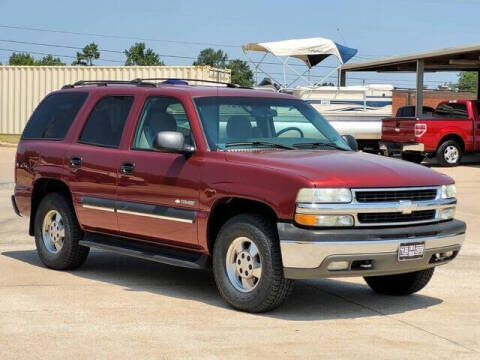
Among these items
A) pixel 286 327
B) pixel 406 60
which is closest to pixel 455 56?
pixel 406 60

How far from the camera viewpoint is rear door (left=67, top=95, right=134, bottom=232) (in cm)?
833

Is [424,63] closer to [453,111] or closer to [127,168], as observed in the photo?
[453,111]

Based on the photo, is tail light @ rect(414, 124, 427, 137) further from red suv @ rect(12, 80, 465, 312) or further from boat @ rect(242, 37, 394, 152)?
red suv @ rect(12, 80, 465, 312)

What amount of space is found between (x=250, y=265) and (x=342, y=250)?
31.9 inches

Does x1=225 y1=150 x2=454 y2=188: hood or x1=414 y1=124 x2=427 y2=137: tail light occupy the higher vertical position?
x1=414 y1=124 x2=427 y2=137: tail light

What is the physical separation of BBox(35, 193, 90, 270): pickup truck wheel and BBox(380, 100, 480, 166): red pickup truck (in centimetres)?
1717

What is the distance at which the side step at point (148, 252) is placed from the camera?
24.7 feet

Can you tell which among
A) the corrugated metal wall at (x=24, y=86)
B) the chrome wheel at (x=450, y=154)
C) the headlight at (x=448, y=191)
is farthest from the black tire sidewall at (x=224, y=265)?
the corrugated metal wall at (x=24, y=86)

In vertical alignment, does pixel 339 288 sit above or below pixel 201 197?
below

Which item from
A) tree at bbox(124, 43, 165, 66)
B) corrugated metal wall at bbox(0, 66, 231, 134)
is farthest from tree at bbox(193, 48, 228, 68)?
corrugated metal wall at bbox(0, 66, 231, 134)

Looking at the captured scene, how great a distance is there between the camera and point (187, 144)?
7.68 metres

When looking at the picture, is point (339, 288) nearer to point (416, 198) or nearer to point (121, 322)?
point (416, 198)

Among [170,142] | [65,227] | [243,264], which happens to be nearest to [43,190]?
[65,227]

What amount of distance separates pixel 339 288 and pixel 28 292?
9.20 feet
